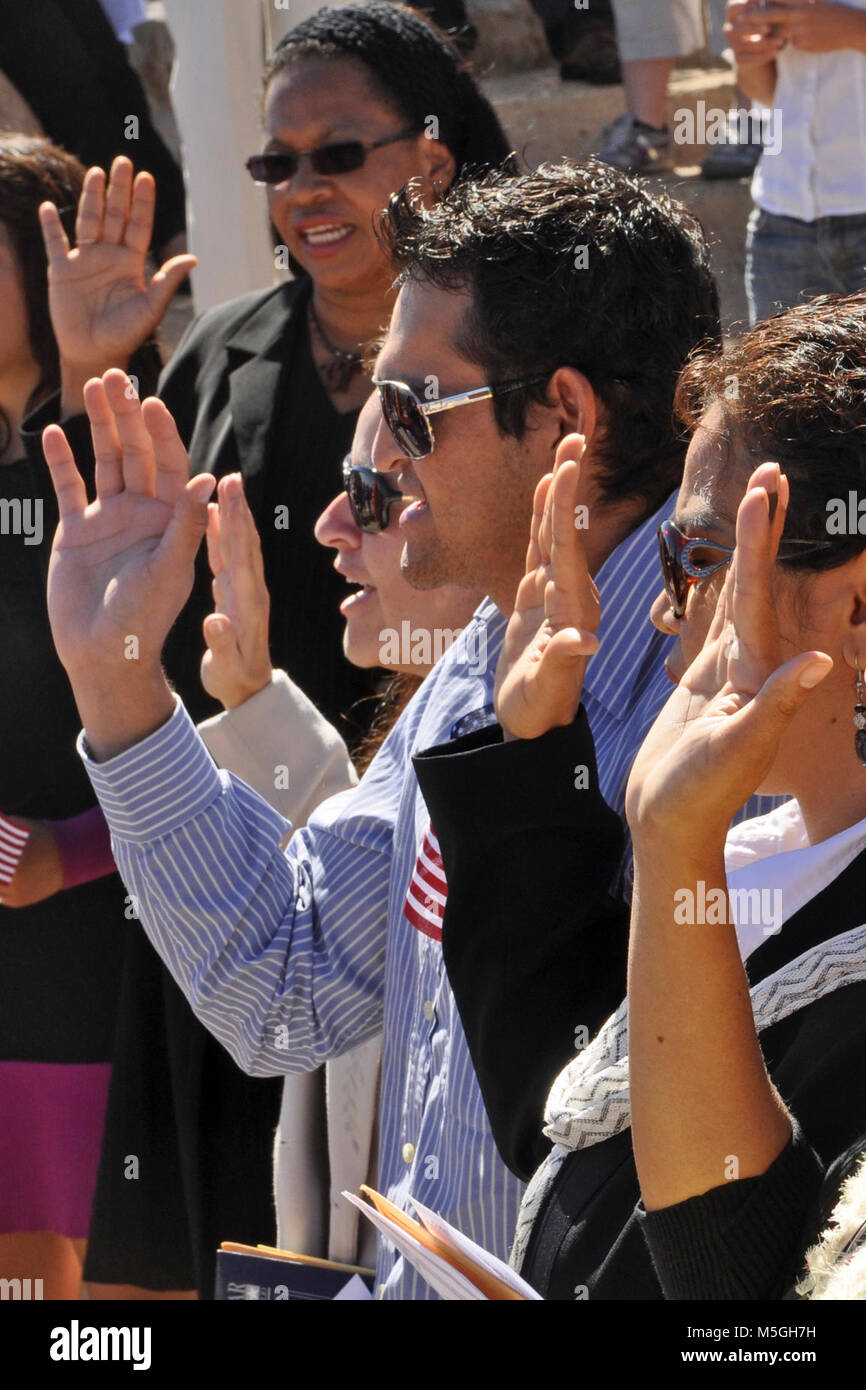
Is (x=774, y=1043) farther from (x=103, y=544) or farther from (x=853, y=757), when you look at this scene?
(x=103, y=544)

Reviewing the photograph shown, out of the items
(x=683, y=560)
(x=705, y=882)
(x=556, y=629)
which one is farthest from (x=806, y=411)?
(x=705, y=882)

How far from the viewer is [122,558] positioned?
75.1 inches

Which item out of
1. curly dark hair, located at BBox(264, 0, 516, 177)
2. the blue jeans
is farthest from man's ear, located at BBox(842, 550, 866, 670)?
the blue jeans

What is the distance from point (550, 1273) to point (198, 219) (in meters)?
3.61

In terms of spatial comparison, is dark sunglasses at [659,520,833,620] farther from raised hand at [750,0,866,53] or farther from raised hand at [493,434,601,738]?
raised hand at [750,0,866,53]

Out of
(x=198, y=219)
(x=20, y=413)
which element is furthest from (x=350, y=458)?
(x=198, y=219)

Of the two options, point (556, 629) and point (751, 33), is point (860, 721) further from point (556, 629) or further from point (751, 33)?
point (751, 33)

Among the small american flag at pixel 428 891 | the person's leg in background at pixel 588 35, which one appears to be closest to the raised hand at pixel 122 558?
the small american flag at pixel 428 891

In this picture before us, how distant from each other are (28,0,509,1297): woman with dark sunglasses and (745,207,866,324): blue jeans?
2.82ft

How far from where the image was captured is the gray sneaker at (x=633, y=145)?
549cm

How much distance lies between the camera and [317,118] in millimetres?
3039

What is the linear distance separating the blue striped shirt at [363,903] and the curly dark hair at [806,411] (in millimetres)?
368

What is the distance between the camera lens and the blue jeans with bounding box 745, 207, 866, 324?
3602mm

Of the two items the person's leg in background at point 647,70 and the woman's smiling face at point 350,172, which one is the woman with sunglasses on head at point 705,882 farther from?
the person's leg in background at point 647,70
